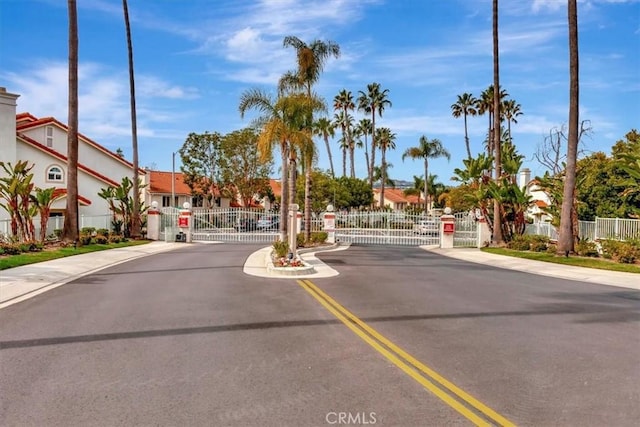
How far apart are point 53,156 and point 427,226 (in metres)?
26.2

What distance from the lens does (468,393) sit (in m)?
5.26

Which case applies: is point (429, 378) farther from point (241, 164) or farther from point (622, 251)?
point (241, 164)

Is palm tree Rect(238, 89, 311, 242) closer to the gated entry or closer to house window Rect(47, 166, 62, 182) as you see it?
the gated entry

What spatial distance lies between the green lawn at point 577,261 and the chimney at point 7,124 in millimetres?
29835

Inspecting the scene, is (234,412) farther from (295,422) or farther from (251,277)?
(251,277)

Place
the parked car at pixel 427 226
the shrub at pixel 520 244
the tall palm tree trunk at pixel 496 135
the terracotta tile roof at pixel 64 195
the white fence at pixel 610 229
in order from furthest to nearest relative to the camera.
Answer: the terracotta tile roof at pixel 64 195 → the parked car at pixel 427 226 → the tall palm tree trunk at pixel 496 135 → the shrub at pixel 520 244 → the white fence at pixel 610 229

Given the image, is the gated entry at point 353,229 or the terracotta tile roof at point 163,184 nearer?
the gated entry at point 353,229

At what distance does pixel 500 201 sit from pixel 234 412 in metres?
26.5

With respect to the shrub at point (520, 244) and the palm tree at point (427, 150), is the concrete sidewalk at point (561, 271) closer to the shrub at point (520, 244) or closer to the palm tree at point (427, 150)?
the shrub at point (520, 244)

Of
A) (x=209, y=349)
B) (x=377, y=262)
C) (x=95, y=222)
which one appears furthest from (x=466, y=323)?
(x=95, y=222)

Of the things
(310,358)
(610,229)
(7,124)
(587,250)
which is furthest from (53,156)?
(310,358)

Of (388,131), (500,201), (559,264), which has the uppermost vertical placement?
(388,131)

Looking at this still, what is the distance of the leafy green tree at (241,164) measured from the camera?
55.7 meters

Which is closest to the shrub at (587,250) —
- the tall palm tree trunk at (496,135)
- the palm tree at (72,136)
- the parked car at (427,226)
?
the tall palm tree trunk at (496,135)
